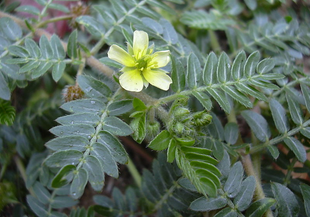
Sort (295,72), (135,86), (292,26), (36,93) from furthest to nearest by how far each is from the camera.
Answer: (36,93) → (292,26) → (295,72) → (135,86)

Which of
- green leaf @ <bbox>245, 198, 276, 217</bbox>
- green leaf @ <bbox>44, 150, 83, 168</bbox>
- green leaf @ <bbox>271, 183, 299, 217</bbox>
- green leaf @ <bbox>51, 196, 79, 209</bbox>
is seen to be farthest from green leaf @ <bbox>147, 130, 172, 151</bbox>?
green leaf @ <bbox>51, 196, 79, 209</bbox>

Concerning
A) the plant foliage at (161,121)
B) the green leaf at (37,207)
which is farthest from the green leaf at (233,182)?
the green leaf at (37,207)

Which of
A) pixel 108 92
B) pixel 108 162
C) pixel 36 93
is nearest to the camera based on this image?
pixel 108 162

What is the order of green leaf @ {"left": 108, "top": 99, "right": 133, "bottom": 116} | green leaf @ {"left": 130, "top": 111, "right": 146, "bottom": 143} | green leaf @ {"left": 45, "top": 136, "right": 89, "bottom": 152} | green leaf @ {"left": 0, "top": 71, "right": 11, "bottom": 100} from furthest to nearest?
green leaf @ {"left": 0, "top": 71, "right": 11, "bottom": 100} < green leaf @ {"left": 108, "top": 99, "right": 133, "bottom": 116} < green leaf @ {"left": 130, "top": 111, "right": 146, "bottom": 143} < green leaf @ {"left": 45, "top": 136, "right": 89, "bottom": 152}

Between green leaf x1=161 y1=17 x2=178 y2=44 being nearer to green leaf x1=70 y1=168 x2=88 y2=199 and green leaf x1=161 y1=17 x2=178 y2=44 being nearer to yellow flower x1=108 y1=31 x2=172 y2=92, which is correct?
yellow flower x1=108 y1=31 x2=172 y2=92

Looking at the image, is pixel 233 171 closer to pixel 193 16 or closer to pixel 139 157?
pixel 139 157

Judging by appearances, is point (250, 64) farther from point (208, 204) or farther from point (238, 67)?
point (208, 204)

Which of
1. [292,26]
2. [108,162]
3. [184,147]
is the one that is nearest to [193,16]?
[292,26]
